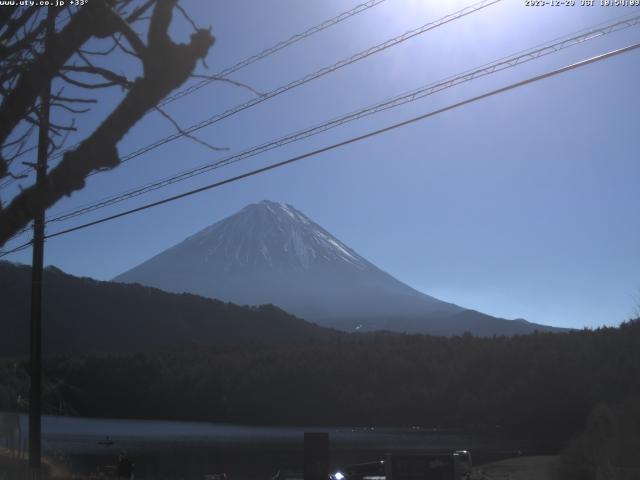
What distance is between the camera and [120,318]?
350ft

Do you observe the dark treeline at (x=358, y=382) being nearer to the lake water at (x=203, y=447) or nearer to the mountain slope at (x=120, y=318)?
the lake water at (x=203, y=447)

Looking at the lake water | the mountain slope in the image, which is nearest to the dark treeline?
the lake water

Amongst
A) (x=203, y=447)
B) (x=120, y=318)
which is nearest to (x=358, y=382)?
(x=120, y=318)

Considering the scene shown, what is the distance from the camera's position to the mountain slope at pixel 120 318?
87.4m

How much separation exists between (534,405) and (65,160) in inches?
2986

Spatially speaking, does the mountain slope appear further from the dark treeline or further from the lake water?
the lake water

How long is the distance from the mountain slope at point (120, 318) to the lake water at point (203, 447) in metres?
13.8

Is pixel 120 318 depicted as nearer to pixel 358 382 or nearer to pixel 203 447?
pixel 358 382

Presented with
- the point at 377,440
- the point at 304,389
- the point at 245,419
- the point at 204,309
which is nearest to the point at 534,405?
the point at 377,440

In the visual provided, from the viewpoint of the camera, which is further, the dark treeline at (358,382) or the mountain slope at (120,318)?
the mountain slope at (120,318)

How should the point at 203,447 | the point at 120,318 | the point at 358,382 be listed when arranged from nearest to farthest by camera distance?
the point at 203,447
the point at 358,382
the point at 120,318

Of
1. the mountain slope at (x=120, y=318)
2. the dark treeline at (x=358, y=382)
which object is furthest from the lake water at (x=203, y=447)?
the mountain slope at (x=120, y=318)

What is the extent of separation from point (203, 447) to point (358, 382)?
4151 centimetres

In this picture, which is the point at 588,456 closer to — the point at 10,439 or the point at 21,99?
the point at 10,439
